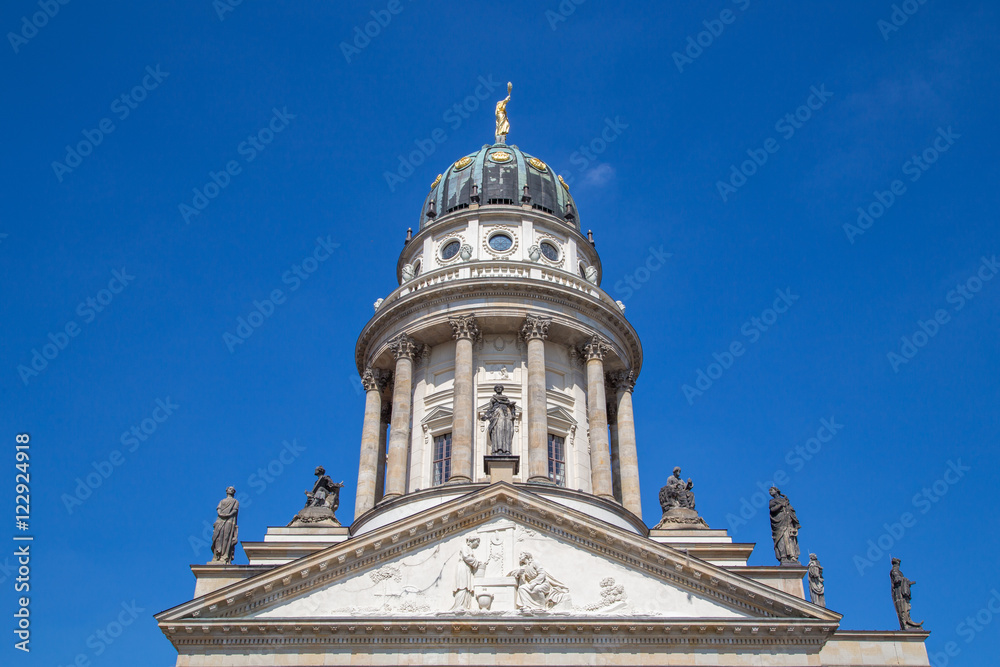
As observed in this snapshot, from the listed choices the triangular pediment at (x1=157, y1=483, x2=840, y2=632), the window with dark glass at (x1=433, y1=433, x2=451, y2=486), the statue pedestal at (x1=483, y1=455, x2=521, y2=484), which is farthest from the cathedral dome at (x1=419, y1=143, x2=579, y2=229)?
the triangular pediment at (x1=157, y1=483, x2=840, y2=632)

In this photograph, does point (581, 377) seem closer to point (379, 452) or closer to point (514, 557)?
point (379, 452)

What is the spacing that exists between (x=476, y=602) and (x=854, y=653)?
12296mm

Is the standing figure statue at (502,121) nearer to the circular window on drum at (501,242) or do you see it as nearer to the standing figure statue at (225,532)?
the circular window on drum at (501,242)

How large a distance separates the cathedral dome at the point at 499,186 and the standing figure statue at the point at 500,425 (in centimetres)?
1548

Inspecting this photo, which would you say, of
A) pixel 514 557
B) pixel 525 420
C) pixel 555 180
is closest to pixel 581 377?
pixel 525 420

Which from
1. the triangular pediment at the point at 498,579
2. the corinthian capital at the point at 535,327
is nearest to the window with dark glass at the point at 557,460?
the corinthian capital at the point at 535,327

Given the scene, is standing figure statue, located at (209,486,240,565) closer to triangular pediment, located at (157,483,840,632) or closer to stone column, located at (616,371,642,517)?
triangular pediment, located at (157,483,840,632)

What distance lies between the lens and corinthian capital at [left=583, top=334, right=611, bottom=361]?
132ft

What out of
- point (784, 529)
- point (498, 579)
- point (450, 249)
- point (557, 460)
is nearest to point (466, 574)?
point (498, 579)

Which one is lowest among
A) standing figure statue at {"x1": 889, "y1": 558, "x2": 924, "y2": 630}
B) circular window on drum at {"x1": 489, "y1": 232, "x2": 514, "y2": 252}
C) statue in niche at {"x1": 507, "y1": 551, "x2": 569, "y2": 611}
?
statue in niche at {"x1": 507, "y1": 551, "x2": 569, "y2": 611}

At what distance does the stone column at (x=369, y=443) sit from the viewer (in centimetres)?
3866

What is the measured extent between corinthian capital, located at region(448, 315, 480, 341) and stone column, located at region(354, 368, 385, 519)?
15.9 feet

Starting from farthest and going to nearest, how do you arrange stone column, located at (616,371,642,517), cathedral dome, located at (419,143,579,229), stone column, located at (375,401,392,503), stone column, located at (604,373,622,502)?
cathedral dome, located at (419,143,579,229) < stone column, located at (604,373,622,502) < stone column, located at (375,401,392,503) < stone column, located at (616,371,642,517)

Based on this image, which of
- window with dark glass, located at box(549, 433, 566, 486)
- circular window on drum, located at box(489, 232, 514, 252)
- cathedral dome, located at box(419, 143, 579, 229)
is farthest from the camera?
cathedral dome, located at box(419, 143, 579, 229)
